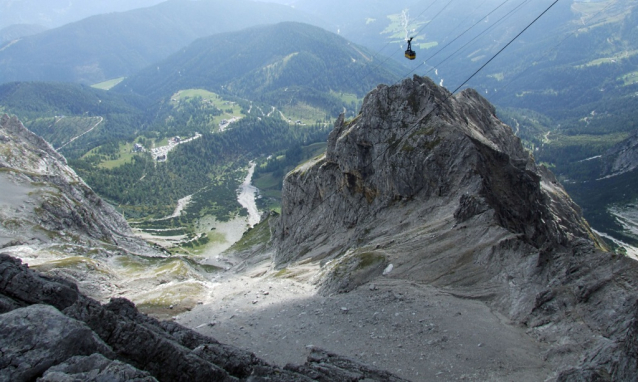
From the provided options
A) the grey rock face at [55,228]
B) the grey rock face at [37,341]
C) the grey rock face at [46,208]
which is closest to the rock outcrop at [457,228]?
the grey rock face at [37,341]

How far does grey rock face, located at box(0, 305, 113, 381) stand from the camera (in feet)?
57.6

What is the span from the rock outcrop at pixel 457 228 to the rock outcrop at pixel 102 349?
15696 mm

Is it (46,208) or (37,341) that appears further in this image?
(46,208)

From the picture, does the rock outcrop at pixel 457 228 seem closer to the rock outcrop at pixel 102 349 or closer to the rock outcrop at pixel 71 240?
the rock outcrop at pixel 102 349

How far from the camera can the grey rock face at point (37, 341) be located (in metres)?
17.6

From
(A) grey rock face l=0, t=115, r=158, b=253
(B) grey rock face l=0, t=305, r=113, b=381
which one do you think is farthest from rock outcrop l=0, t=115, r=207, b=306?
(B) grey rock face l=0, t=305, r=113, b=381

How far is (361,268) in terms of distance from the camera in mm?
51094

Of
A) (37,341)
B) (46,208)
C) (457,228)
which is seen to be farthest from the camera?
(46,208)

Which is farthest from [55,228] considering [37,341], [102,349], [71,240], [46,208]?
[37,341]

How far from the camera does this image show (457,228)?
1948 inches

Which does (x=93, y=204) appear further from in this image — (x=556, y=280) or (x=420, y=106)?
(x=556, y=280)

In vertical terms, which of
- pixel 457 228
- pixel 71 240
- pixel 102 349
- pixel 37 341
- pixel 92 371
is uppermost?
pixel 37 341

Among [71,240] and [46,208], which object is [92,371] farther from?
[46,208]

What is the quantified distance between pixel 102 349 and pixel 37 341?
2.70 m
